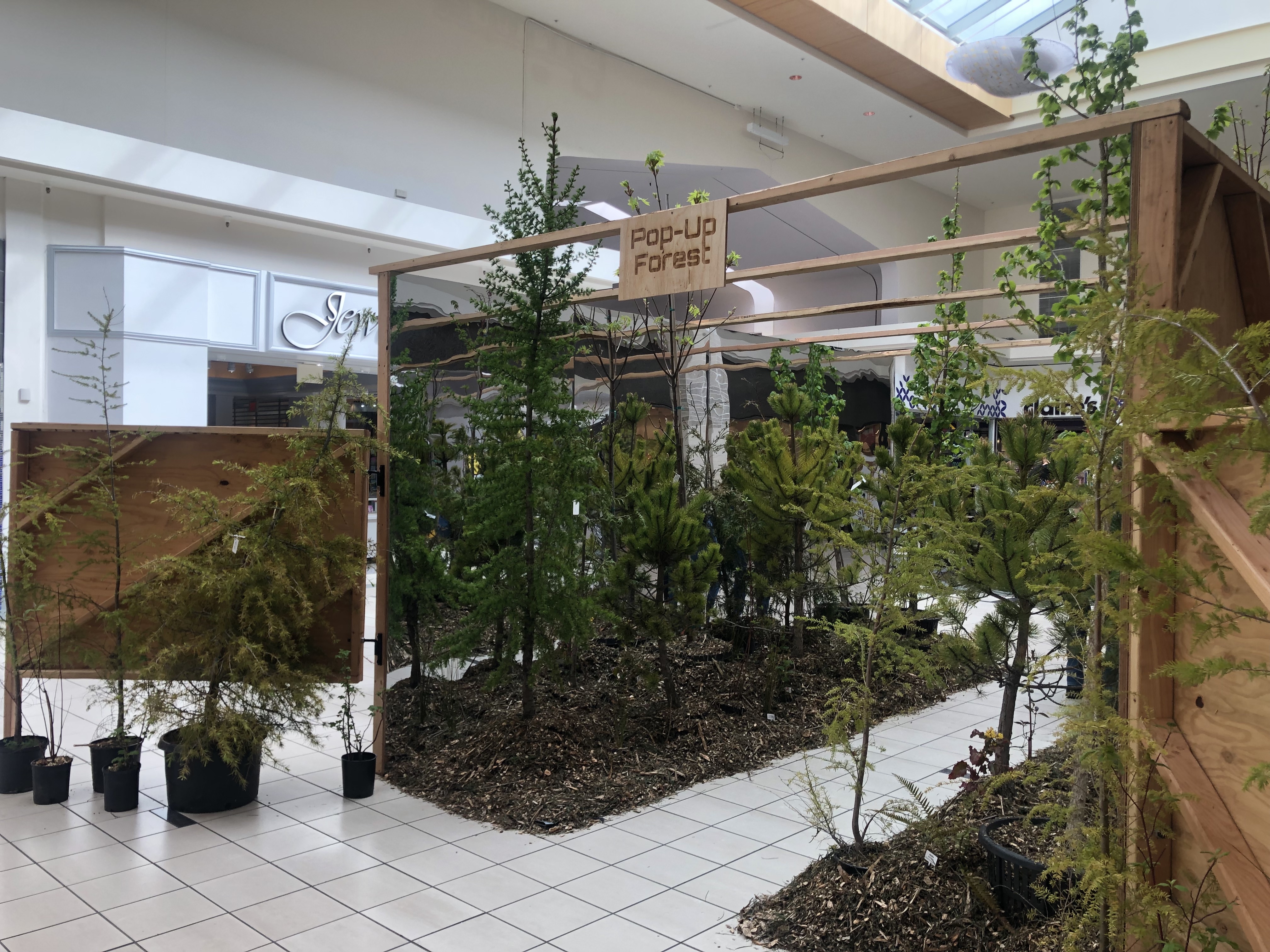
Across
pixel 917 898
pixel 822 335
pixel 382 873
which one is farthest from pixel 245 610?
pixel 822 335

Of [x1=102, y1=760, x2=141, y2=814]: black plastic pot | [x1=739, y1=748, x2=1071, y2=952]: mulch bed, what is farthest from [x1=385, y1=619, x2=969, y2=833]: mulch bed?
[x1=102, y1=760, x2=141, y2=814]: black plastic pot

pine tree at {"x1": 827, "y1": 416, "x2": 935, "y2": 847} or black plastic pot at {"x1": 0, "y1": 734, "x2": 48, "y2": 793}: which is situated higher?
pine tree at {"x1": 827, "y1": 416, "x2": 935, "y2": 847}

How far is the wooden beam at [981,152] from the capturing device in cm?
258

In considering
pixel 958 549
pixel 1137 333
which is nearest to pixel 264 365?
pixel 958 549

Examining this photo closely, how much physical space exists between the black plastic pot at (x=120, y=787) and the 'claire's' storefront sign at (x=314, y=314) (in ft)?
19.4

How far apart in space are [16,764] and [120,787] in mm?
715

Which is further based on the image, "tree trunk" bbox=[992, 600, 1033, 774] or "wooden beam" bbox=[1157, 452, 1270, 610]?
"tree trunk" bbox=[992, 600, 1033, 774]

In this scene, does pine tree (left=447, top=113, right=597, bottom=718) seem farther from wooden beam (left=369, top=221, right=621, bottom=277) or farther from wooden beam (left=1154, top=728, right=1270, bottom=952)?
wooden beam (left=1154, top=728, right=1270, bottom=952)

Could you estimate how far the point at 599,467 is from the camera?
216 inches

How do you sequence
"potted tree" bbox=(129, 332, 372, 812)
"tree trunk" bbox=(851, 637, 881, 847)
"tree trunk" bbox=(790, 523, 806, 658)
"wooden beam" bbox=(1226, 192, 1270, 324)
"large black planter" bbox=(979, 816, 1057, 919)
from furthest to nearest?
"tree trunk" bbox=(790, 523, 806, 658)
"potted tree" bbox=(129, 332, 372, 812)
"tree trunk" bbox=(851, 637, 881, 847)
"large black planter" bbox=(979, 816, 1057, 919)
"wooden beam" bbox=(1226, 192, 1270, 324)

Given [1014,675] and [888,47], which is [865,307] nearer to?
[1014,675]

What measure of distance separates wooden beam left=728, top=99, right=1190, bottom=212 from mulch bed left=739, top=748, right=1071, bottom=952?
1.90 metres

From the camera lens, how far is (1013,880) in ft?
10.3

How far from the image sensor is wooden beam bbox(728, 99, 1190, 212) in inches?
102
